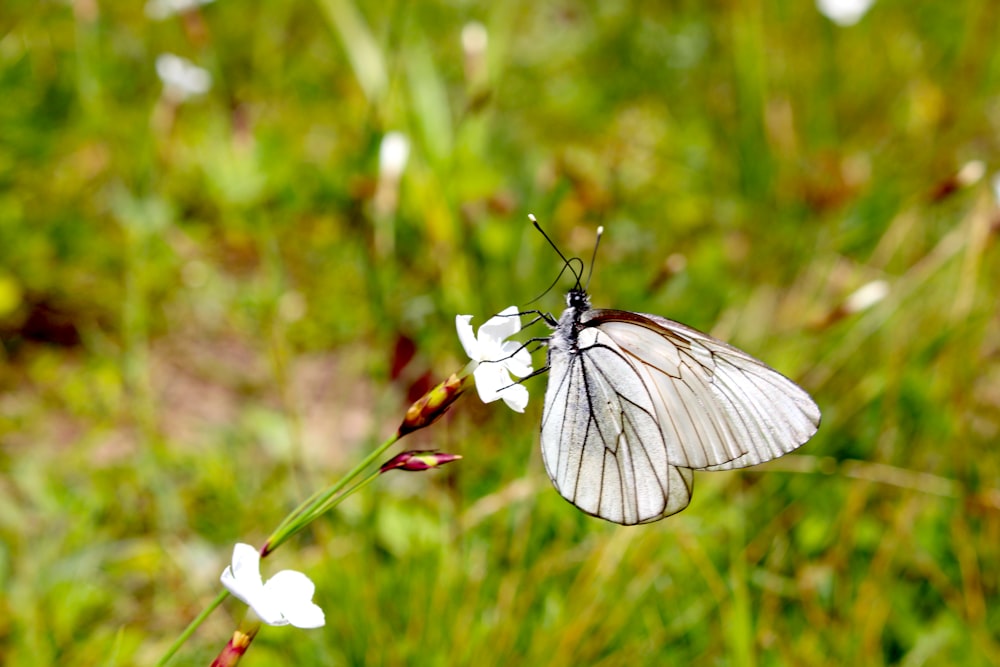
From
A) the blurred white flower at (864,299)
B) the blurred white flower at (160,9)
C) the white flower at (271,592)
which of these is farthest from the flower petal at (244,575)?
the blurred white flower at (160,9)

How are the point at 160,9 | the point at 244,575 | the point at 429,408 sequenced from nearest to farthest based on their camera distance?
the point at 244,575
the point at 429,408
the point at 160,9

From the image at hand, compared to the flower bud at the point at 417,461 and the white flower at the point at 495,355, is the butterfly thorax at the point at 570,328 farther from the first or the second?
the flower bud at the point at 417,461

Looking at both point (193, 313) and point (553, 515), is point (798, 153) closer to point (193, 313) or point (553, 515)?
point (553, 515)

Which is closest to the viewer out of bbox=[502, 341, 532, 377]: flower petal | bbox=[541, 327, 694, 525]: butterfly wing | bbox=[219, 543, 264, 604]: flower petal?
bbox=[219, 543, 264, 604]: flower petal

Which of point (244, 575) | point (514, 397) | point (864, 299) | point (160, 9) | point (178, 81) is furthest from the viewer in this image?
point (160, 9)

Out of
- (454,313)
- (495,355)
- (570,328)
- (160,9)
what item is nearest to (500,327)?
(495,355)

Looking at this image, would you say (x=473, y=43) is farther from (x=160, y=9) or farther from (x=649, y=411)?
(x=160, y=9)

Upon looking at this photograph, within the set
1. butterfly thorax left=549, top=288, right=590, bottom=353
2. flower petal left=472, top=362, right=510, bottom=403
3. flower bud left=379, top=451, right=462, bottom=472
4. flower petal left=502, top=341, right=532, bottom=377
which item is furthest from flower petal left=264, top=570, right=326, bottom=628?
butterfly thorax left=549, top=288, right=590, bottom=353

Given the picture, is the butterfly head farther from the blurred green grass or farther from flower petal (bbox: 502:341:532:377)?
the blurred green grass
